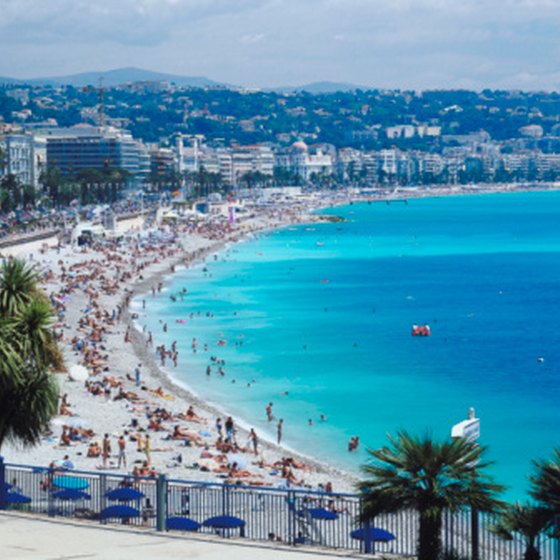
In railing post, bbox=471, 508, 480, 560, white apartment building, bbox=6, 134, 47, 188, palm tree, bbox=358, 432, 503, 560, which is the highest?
white apartment building, bbox=6, 134, 47, 188

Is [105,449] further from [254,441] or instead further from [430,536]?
[430,536]

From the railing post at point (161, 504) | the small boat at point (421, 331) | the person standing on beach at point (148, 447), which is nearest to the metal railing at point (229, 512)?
the railing post at point (161, 504)

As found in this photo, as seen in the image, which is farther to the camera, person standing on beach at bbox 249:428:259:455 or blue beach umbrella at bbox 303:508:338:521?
person standing on beach at bbox 249:428:259:455

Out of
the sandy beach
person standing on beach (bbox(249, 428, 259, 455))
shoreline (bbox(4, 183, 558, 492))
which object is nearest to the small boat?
the sandy beach

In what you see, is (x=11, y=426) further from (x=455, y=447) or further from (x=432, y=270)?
(x=432, y=270)

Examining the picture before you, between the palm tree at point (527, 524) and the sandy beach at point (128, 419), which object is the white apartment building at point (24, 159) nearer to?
the sandy beach at point (128, 419)

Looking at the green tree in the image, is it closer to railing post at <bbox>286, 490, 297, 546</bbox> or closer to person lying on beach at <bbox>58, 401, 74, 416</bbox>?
railing post at <bbox>286, 490, 297, 546</bbox>
